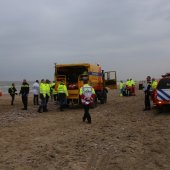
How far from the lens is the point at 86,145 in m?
11.8

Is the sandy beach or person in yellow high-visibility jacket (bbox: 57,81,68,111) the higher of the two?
person in yellow high-visibility jacket (bbox: 57,81,68,111)

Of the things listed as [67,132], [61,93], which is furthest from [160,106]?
[67,132]

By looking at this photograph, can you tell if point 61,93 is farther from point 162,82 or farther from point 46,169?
point 46,169

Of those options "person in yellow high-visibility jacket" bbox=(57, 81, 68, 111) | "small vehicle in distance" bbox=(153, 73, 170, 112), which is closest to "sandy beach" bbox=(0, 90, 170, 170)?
"small vehicle in distance" bbox=(153, 73, 170, 112)

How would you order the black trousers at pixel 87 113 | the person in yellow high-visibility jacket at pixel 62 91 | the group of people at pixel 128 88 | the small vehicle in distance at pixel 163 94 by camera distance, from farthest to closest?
the group of people at pixel 128 88 → the person in yellow high-visibility jacket at pixel 62 91 → the small vehicle in distance at pixel 163 94 → the black trousers at pixel 87 113

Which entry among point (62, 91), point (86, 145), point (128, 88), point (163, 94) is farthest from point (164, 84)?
point (128, 88)

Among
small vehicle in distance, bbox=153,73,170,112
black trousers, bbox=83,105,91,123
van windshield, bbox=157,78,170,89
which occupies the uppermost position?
van windshield, bbox=157,78,170,89

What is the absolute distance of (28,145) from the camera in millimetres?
11820

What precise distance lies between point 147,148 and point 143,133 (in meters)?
2.33

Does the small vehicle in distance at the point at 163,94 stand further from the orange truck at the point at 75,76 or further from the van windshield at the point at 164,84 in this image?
the orange truck at the point at 75,76

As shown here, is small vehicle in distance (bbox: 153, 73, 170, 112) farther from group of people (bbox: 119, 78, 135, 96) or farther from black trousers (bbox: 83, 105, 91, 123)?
group of people (bbox: 119, 78, 135, 96)

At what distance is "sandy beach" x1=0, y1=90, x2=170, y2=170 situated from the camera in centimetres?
985

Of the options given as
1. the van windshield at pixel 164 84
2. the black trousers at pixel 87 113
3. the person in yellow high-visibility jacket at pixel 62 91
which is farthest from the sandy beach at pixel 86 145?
the person in yellow high-visibility jacket at pixel 62 91

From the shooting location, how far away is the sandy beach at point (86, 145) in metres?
9.85
